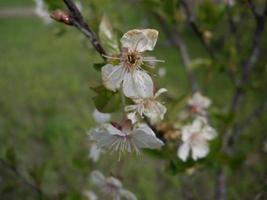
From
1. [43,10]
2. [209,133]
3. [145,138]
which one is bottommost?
[145,138]

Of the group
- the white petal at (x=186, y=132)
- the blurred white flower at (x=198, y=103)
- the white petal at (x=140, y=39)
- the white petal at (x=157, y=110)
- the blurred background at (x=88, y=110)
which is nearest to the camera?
the white petal at (x=140, y=39)

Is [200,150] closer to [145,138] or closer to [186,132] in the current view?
[186,132]

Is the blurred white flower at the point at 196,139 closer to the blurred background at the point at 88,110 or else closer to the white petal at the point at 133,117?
the blurred background at the point at 88,110

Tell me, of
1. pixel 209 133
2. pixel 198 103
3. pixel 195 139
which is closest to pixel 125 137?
pixel 195 139

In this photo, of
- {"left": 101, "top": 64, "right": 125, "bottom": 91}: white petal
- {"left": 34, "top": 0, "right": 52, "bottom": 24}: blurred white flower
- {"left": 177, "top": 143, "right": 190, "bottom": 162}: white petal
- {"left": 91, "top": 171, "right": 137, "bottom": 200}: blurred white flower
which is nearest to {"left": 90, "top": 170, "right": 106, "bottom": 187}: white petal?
{"left": 91, "top": 171, "right": 137, "bottom": 200}: blurred white flower

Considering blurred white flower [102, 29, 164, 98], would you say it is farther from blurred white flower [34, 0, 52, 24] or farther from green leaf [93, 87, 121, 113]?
blurred white flower [34, 0, 52, 24]

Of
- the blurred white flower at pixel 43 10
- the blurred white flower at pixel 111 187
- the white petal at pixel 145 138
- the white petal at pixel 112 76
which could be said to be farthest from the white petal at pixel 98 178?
the blurred white flower at pixel 43 10

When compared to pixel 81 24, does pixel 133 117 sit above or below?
below

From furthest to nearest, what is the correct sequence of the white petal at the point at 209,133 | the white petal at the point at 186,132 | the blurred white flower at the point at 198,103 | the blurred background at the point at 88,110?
1. the blurred background at the point at 88,110
2. the blurred white flower at the point at 198,103
3. the white petal at the point at 209,133
4. the white petal at the point at 186,132
